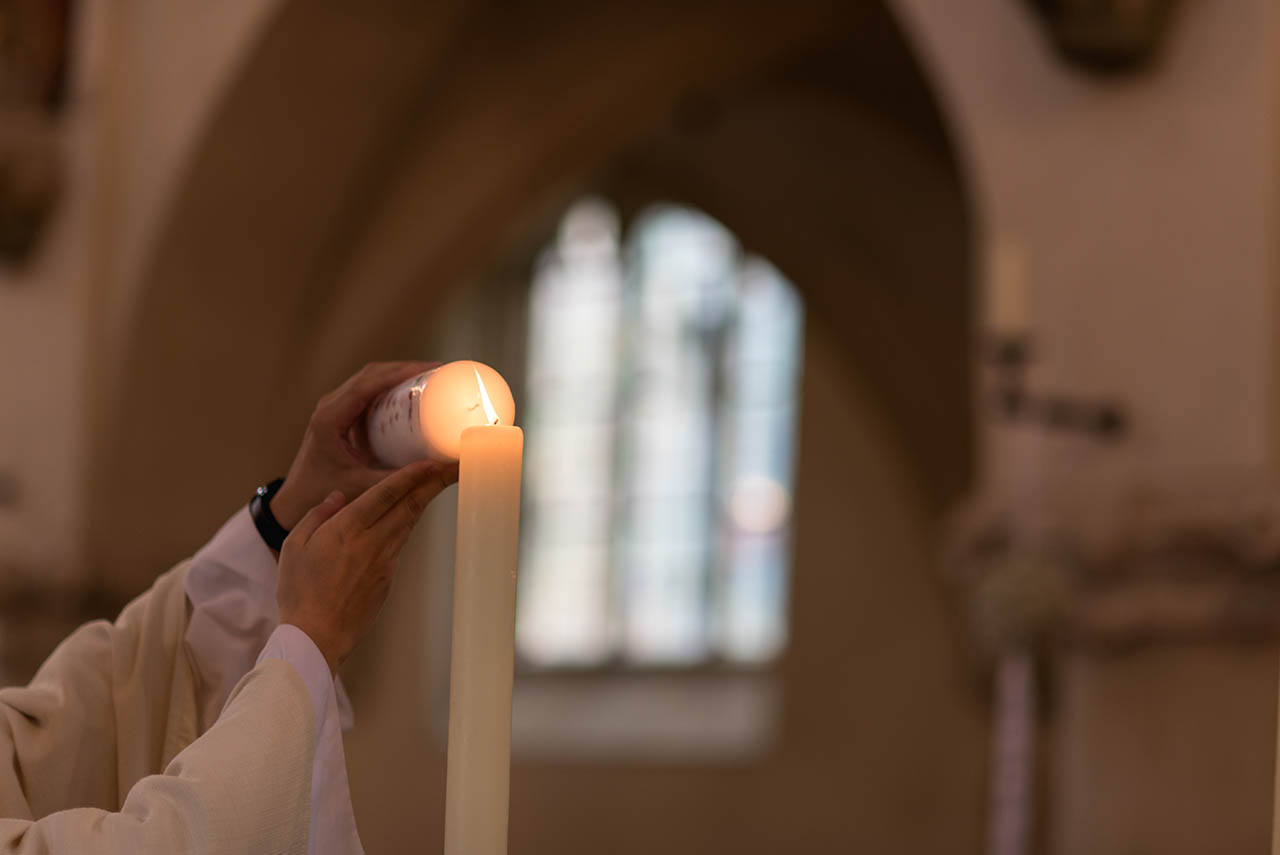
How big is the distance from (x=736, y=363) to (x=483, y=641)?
1036cm

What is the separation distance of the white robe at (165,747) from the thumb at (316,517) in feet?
0.26

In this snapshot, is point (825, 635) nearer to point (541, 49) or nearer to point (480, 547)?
point (541, 49)

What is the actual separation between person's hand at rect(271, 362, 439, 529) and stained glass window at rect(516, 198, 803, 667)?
30.0ft

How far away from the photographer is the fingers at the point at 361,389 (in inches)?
60.5

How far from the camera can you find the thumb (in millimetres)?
1470

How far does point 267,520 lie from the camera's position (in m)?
1.78

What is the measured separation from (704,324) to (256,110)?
16.9 feet

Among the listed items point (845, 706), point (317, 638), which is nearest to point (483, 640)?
point (317, 638)

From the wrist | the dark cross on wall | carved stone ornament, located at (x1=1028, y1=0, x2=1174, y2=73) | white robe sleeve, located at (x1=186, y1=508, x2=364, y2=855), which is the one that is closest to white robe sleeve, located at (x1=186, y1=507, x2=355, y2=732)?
white robe sleeve, located at (x1=186, y1=508, x2=364, y2=855)

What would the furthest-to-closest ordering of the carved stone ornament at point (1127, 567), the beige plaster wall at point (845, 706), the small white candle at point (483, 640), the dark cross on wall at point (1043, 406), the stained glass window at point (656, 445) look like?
1. the stained glass window at point (656, 445)
2. the beige plaster wall at point (845, 706)
3. the dark cross on wall at point (1043, 406)
4. the carved stone ornament at point (1127, 567)
5. the small white candle at point (483, 640)

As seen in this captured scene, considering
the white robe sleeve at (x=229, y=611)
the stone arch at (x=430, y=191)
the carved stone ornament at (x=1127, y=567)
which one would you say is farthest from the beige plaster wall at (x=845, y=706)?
the white robe sleeve at (x=229, y=611)

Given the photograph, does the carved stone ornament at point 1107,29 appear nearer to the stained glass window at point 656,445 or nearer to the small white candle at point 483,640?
the small white candle at point 483,640

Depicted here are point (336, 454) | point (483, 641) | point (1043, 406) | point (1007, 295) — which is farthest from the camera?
point (1043, 406)

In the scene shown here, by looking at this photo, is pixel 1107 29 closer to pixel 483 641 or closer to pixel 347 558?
pixel 347 558
